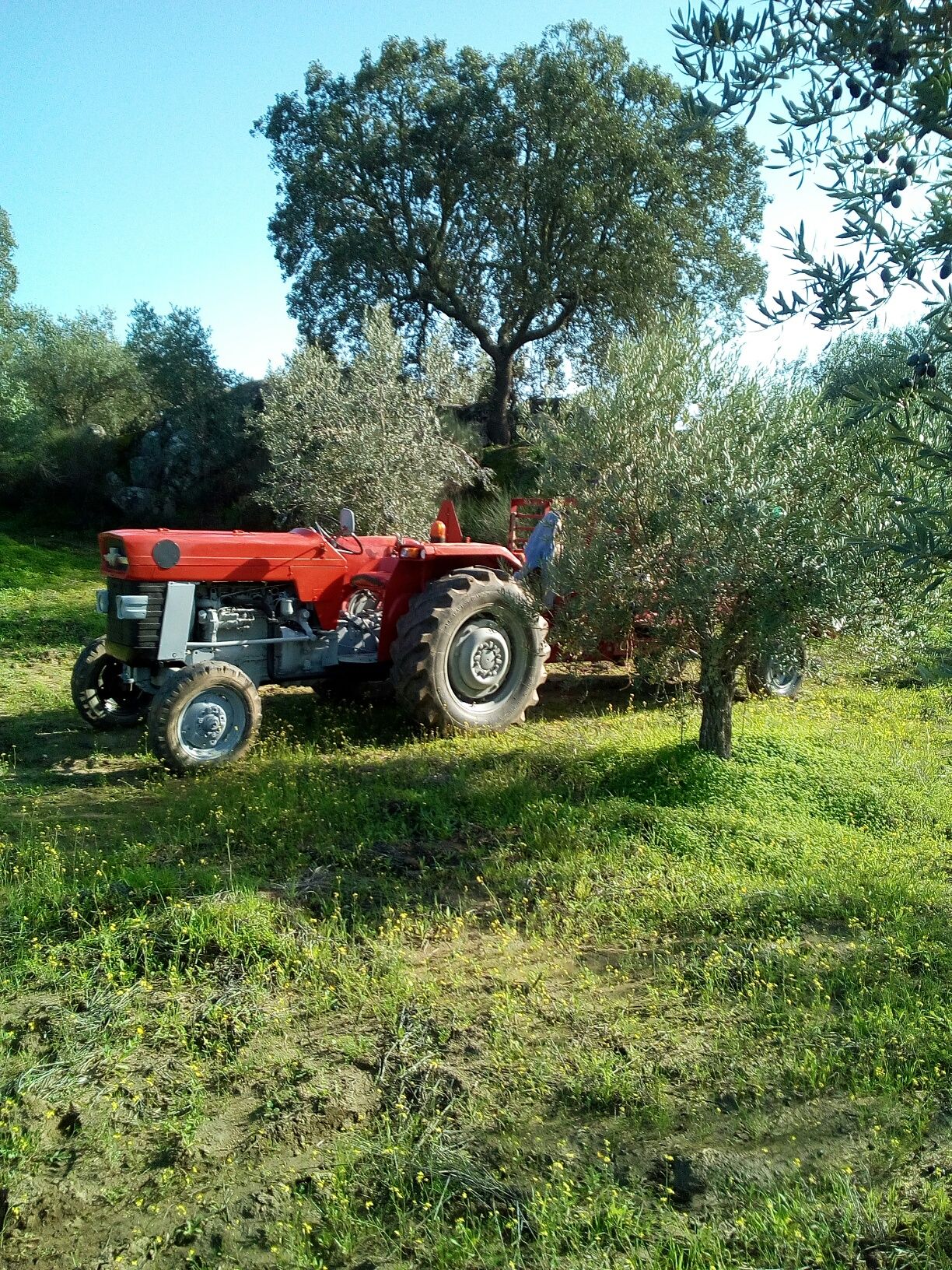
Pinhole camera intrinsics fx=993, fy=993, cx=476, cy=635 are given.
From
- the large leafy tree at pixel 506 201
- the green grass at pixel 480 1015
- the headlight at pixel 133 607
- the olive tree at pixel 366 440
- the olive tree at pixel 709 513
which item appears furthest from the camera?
the large leafy tree at pixel 506 201

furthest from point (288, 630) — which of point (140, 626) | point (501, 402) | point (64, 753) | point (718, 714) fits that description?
point (501, 402)

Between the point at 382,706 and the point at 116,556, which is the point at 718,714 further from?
the point at 116,556

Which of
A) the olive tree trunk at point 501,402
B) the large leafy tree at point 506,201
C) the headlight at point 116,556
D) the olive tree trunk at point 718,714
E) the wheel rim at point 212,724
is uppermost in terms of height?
the large leafy tree at point 506,201

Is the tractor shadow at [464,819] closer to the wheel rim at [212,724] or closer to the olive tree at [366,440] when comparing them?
the wheel rim at [212,724]

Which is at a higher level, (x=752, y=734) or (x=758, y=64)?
(x=758, y=64)

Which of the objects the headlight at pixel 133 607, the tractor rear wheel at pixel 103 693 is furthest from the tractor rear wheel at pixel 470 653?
the tractor rear wheel at pixel 103 693

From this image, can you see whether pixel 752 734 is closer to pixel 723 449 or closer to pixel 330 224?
pixel 723 449

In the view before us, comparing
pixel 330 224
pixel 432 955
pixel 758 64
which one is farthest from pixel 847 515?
pixel 330 224

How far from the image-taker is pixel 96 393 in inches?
982

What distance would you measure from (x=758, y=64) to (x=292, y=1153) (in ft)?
10.8

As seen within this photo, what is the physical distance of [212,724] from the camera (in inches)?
231

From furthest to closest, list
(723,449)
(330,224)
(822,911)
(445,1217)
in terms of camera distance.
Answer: (330,224), (723,449), (822,911), (445,1217)

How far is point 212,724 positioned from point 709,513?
3091 millimetres

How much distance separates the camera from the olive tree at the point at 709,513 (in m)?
5.08
